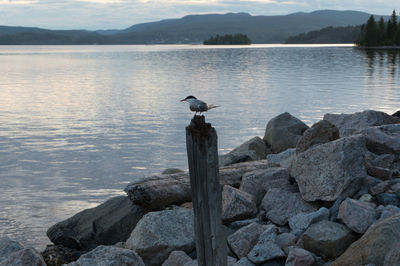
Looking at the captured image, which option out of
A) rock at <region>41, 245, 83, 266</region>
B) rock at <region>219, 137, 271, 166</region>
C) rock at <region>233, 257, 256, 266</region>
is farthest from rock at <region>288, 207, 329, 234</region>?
rock at <region>219, 137, 271, 166</region>

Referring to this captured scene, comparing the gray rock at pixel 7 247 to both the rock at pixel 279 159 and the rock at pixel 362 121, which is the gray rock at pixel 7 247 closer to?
the rock at pixel 279 159

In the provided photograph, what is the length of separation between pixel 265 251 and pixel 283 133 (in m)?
9.16

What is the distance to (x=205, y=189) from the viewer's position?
15.9ft

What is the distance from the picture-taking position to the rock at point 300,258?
635cm

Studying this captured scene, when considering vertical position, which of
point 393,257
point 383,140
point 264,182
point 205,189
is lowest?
point 264,182

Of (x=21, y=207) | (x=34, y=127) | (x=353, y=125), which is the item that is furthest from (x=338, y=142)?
(x=34, y=127)

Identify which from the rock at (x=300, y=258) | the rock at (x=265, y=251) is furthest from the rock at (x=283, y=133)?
the rock at (x=300, y=258)

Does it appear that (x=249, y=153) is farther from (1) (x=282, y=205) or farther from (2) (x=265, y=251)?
(2) (x=265, y=251)

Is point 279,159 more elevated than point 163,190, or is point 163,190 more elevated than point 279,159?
point 279,159

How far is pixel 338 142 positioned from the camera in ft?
25.6

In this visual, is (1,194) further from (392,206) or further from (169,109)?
(169,109)

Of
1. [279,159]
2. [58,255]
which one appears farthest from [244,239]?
[58,255]

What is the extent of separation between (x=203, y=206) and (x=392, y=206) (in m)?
3.59

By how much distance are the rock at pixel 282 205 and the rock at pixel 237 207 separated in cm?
25
